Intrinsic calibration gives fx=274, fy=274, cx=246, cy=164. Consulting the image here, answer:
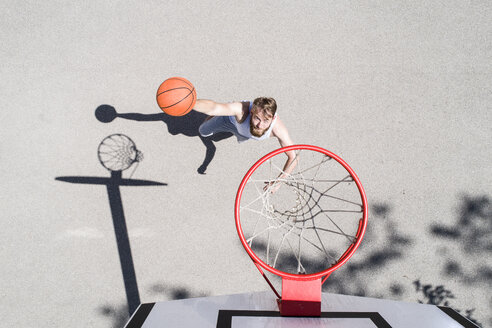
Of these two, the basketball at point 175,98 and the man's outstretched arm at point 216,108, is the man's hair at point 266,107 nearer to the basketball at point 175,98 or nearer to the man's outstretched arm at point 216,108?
the man's outstretched arm at point 216,108

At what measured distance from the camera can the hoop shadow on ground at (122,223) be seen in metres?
2.79

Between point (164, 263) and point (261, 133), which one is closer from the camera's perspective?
point (261, 133)

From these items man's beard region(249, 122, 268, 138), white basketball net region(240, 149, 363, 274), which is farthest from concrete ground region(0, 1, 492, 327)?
man's beard region(249, 122, 268, 138)

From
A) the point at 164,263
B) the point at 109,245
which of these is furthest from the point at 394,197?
the point at 109,245

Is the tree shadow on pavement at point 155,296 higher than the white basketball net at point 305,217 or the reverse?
the reverse

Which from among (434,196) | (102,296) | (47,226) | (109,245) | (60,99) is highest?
(60,99)

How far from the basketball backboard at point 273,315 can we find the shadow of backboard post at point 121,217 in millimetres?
963

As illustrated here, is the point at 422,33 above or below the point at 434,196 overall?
above

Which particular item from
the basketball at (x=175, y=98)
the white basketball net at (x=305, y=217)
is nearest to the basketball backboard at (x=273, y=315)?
the white basketball net at (x=305, y=217)

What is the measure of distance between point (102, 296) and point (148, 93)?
7.02 ft

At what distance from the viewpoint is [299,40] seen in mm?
2896

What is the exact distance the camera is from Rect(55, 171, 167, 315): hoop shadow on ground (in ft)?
9.15

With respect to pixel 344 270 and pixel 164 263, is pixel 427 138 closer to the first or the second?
pixel 344 270

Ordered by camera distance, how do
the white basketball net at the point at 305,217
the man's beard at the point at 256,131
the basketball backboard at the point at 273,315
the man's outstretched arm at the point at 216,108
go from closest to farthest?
the basketball backboard at the point at 273,315 → the man's outstretched arm at the point at 216,108 → the man's beard at the point at 256,131 → the white basketball net at the point at 305,217
